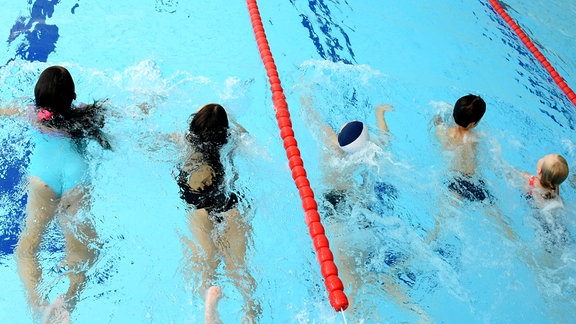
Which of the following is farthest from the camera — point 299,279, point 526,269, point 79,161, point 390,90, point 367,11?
point 367,11

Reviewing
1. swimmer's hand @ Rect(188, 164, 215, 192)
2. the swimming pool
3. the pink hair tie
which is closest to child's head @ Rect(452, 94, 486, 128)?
the swimming pool

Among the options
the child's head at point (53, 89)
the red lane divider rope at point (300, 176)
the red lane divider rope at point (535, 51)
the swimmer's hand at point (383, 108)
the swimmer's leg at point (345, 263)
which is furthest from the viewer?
the red lane divider rope at point (535, 51)

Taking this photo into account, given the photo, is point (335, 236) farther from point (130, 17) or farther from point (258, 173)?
point (130, 17)

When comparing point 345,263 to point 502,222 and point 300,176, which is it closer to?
point 300,176

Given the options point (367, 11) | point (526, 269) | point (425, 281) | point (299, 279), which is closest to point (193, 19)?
point (367, 11)

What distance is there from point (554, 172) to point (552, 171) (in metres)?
0.01

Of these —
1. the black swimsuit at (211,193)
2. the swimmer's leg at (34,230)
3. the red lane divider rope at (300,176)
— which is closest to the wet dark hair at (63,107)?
the swimmer's leg at (34,230)

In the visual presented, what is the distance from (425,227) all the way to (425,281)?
1.38ft

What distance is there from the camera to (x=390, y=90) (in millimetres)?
4637

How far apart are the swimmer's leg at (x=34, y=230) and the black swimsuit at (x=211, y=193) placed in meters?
0.65

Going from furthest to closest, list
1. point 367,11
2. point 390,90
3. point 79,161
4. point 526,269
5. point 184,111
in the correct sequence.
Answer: point 367,11 → point 390,90 → point 184,111 → point 526,269 → point 79,161

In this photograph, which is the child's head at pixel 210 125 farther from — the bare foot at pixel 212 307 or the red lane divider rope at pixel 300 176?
the bare foot at pixel 212 307

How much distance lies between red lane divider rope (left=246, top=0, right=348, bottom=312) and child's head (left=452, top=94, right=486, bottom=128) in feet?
3.59

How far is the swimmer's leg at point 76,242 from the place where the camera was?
9.43 ft
